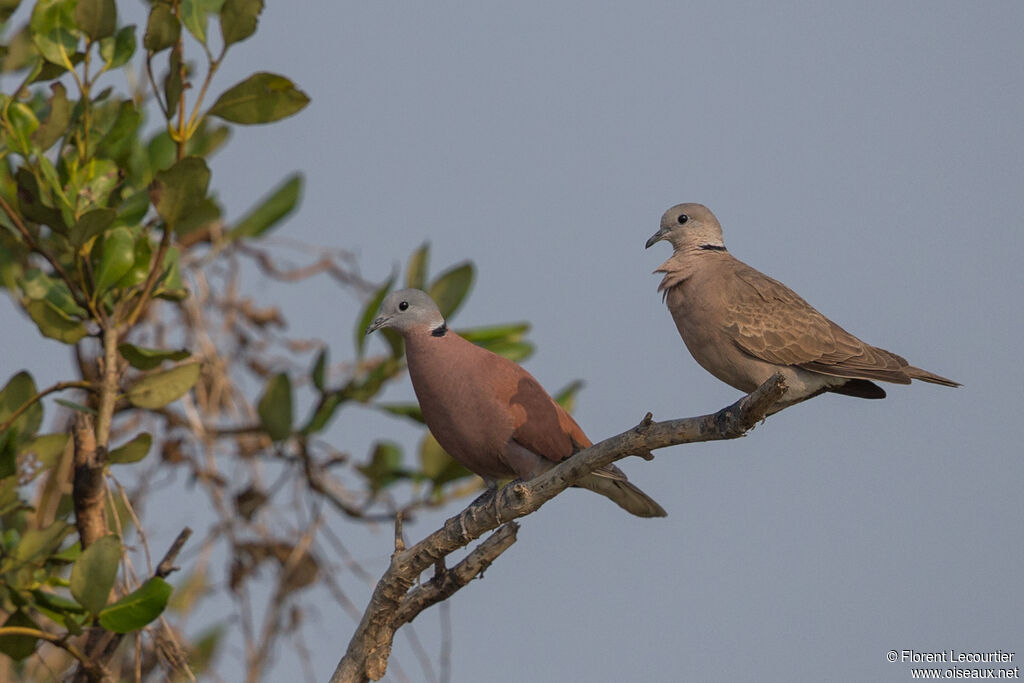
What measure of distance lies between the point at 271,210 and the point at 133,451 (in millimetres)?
1940

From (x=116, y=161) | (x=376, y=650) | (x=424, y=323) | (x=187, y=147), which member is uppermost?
(x=187, y=147)

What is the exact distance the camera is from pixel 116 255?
5.00 meters

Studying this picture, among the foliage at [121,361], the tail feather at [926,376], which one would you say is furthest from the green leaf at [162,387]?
the tail feather at [926,376]

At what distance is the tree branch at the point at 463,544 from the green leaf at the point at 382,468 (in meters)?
1.69

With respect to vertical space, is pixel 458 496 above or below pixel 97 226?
below

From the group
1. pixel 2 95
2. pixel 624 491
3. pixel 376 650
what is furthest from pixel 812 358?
pixel 2 95

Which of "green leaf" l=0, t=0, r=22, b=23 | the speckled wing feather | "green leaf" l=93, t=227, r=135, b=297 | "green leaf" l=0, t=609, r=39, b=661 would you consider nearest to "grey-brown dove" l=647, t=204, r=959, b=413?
the speckled wing feather

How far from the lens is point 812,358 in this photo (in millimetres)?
5395

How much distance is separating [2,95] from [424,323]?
6.26ft

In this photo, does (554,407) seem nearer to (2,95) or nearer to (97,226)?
(97,226)

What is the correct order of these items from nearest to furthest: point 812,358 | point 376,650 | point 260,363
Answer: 1. point 376,650
2. point 812,358
3. point 260,363

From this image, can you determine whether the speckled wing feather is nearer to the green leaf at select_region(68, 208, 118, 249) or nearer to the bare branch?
the bare branch

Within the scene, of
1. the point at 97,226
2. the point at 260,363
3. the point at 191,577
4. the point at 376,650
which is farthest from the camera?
the point at 260,363

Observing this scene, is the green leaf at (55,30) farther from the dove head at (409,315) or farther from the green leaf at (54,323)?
the dove head at (409,315)
